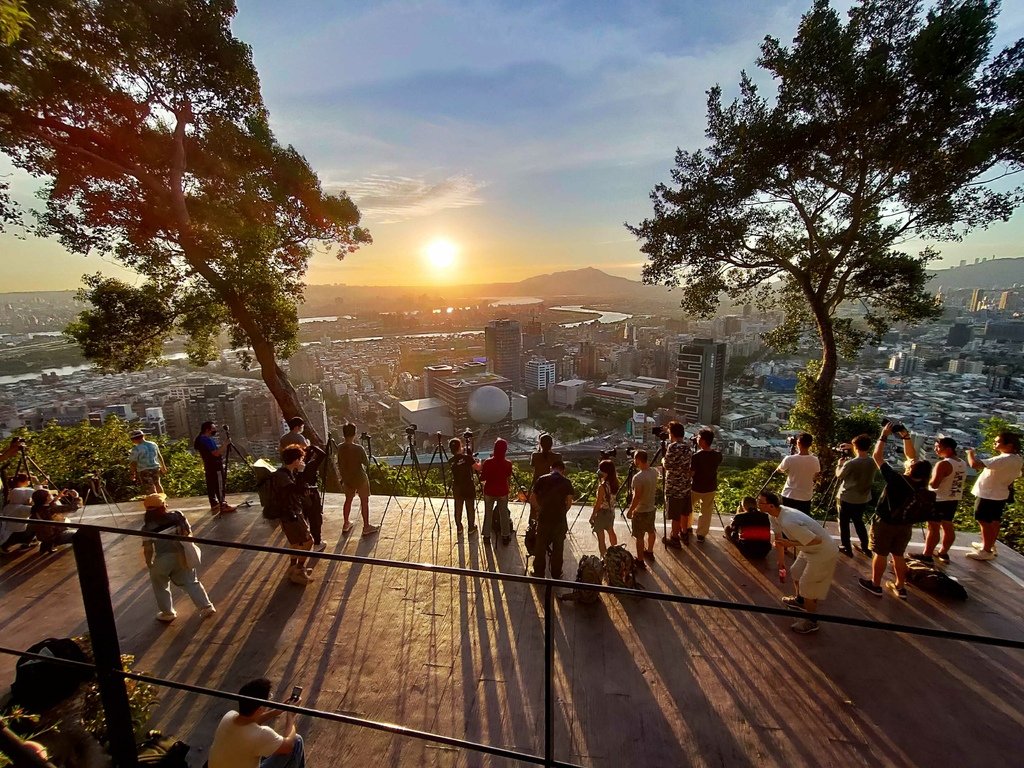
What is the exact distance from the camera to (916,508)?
4.05 meters

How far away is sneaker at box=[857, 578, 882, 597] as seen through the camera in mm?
4387

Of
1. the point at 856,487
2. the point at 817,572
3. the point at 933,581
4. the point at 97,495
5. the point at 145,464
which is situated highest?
the point at 856,487

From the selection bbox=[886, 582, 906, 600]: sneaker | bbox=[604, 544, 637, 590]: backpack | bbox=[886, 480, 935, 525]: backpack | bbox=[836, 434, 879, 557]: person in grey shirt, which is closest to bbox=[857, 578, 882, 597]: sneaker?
bbox=[886, 582, 906, 600]: sneaker

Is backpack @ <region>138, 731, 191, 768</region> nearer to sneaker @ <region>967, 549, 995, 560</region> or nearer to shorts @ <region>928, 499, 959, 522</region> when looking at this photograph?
shorts @ <region>928, 499, 959, 522</region>

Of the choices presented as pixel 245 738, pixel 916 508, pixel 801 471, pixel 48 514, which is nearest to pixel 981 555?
pixel 916 508

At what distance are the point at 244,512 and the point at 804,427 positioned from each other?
10781 mm

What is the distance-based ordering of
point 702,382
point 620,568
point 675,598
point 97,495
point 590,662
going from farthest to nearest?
point 702,382
point 97,495
point 620,568
point 590,662
point 675,598

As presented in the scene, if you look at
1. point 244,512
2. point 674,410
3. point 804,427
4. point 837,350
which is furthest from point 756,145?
point 674,410

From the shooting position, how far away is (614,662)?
367 cm

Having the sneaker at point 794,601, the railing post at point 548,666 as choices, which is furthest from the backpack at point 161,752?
the sneaker at point 794,601

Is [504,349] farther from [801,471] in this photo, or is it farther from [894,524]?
[894,524]

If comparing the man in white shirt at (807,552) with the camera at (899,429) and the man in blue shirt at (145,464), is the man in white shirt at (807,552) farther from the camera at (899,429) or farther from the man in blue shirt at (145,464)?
the man in blue shirt at (145,464)

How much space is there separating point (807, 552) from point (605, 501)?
1.92 meters

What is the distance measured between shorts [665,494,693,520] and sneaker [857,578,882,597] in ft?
5.75
